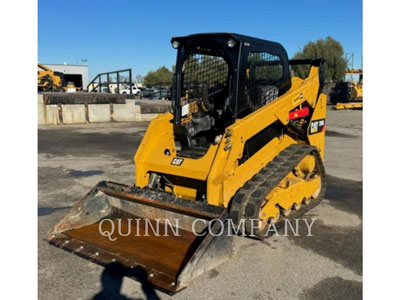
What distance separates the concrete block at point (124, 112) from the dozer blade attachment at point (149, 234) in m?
14.4

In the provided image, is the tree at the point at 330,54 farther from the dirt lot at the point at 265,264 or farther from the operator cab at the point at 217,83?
the operator cab at the point at 217,83

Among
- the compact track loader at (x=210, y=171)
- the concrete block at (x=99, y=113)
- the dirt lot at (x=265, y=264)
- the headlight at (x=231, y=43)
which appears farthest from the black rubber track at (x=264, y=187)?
the concrete block at (x=99, y=113)

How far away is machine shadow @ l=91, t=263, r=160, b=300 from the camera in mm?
3288

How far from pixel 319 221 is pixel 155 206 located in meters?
2.28

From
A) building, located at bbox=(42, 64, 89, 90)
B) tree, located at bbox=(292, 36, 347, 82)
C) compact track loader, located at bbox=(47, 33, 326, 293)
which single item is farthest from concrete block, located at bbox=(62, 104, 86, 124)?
building, located at bbox=(42, 64, 89, 90)

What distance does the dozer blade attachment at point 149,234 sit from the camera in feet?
11.2

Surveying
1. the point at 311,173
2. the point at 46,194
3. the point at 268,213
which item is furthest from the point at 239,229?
the point at 46,194

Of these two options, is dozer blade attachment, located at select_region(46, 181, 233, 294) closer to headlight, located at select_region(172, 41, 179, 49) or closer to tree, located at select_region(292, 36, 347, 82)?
headlight, located at select_region(172, 41, 179, 49)

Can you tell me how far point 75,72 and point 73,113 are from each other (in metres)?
40.1

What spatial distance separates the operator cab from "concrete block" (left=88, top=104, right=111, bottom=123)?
44.0 feet

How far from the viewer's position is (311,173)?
18.2 ft

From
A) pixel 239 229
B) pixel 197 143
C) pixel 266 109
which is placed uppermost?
pixel 266 109

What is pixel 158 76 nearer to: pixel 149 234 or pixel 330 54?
pixel 330 54

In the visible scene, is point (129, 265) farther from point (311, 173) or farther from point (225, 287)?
point (311, 173)
